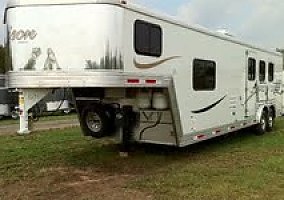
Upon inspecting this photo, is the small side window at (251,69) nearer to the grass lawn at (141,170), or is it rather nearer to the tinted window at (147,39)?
the grass lawn at (141,170)

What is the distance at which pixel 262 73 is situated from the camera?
15.6 metres

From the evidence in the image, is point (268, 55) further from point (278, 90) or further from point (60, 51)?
point (60, 51)

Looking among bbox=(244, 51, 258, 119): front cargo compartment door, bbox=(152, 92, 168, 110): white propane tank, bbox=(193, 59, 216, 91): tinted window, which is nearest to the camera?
bbox=(152, 92, 168, 110): white propane tank

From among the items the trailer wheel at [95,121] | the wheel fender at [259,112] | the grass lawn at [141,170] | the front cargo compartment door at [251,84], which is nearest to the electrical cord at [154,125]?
the grass lawn at [141,170]

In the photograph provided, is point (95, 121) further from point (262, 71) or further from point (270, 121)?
point (270, 121)

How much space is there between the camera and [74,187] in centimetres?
838

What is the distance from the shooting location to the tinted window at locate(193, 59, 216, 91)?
11.0 m

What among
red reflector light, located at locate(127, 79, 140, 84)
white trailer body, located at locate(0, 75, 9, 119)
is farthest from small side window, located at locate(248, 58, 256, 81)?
white trailer body, located at locate(0, 75, 9, 119)

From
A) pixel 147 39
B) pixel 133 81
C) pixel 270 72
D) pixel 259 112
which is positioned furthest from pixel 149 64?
pixel 270 72

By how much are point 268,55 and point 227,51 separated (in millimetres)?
4145

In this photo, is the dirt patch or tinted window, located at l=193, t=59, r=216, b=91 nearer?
the dirt patch

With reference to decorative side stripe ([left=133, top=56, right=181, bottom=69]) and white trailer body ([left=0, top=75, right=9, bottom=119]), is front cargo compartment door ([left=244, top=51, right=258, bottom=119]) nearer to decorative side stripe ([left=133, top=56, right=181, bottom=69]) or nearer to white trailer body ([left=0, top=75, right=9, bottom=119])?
decorative side stripe ([left=133, top=56, right=181, bottom=69])

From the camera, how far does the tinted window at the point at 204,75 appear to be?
1097 cm

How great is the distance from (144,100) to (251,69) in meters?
5.42
